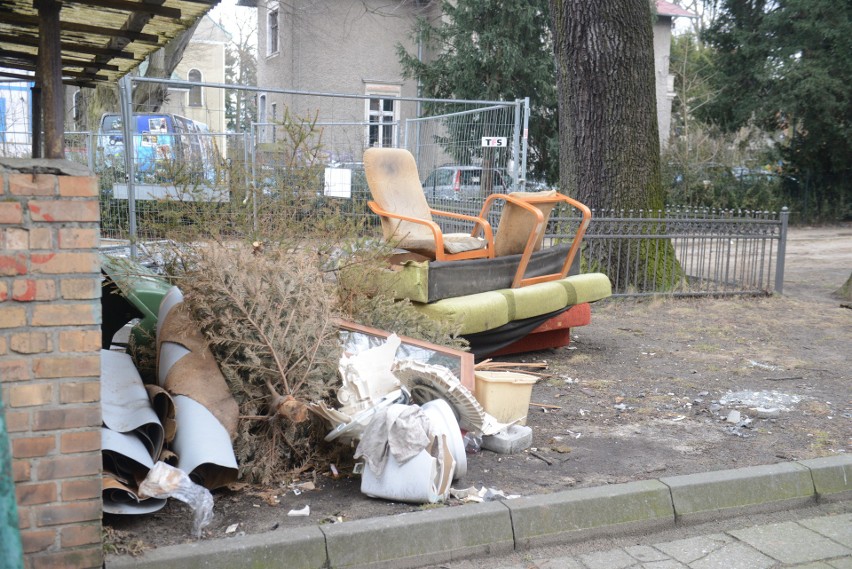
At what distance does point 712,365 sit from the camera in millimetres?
6762

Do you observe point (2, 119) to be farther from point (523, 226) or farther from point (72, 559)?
point (72, 559)

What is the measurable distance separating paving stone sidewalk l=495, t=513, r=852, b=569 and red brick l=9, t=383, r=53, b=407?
6.30 ft

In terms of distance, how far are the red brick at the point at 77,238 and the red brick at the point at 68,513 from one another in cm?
94

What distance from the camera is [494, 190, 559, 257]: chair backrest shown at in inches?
267

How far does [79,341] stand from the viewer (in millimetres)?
2971

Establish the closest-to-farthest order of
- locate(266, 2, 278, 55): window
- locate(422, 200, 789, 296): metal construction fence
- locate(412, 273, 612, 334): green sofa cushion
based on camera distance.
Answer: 1. locate(412, 273, 612, 334): green sofa cushion
2. locate(422, 200, 789, 296): metal construction fence
3. locate(266, 2, 278, 55): window

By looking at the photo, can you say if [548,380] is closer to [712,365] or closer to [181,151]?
[712,365]

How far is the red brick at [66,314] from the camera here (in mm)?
2914

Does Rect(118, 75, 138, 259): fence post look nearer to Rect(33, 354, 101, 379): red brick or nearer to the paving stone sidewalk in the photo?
Rect(33, 354, 101, 379): red brick

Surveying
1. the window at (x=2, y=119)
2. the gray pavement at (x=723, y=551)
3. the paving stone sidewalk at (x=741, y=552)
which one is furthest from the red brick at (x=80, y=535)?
the window at (x=2, y=119)

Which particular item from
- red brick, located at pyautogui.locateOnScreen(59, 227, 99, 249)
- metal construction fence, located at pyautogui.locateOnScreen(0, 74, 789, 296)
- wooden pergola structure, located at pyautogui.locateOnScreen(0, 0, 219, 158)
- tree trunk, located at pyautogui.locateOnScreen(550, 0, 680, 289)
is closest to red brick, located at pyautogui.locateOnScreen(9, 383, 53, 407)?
red brick, located at pyautogui.locateOnScreen(59, 227, 99, 249)

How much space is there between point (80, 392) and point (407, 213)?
4515mm

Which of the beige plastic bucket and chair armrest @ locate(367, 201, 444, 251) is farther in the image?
chair armrest @ locate(367, 201, 444, 251)

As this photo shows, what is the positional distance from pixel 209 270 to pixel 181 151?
447 centimetres
